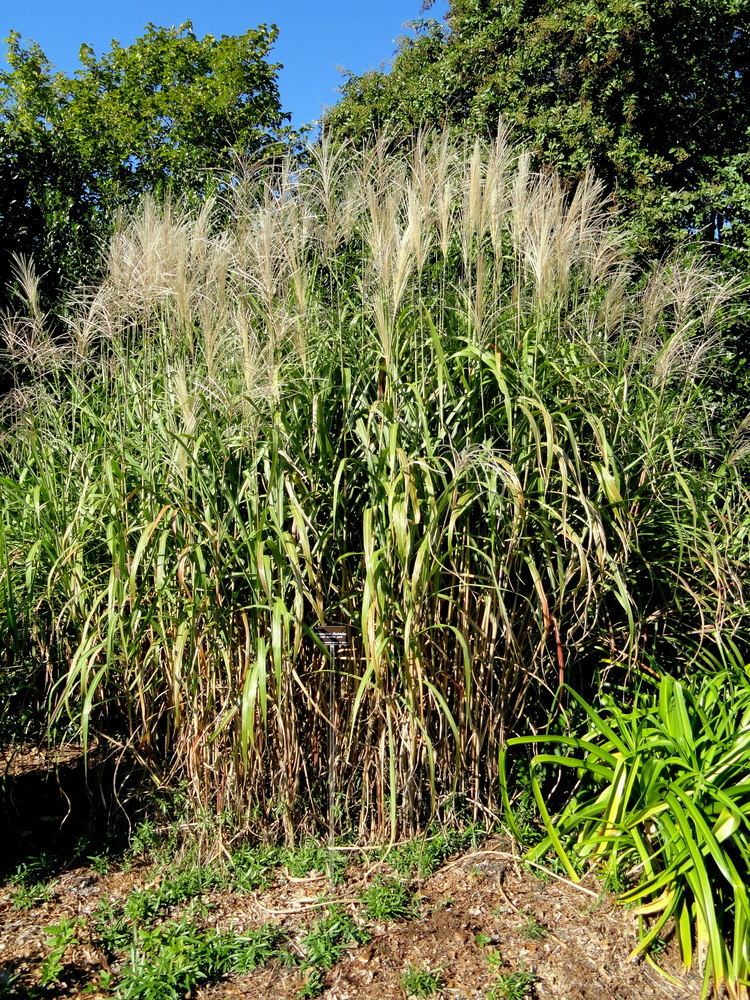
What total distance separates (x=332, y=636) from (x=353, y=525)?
48cm

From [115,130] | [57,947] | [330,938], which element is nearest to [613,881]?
[330,938]

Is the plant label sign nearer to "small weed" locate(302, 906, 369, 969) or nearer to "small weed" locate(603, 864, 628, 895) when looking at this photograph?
"small weed" locate(302, 906, 369, 969)

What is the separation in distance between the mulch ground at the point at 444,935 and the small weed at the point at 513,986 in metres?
0.02

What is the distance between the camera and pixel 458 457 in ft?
9.99

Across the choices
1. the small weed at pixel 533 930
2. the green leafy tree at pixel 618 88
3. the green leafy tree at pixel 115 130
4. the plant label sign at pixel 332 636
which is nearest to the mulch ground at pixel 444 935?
the small weed at pixel 533 930

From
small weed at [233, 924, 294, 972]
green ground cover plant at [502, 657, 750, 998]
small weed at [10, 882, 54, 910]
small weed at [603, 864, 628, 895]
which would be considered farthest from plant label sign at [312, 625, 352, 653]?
small weed at [10, 882, 54, 910]

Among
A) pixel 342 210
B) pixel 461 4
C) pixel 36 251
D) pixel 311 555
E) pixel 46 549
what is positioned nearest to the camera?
pixel 311 555

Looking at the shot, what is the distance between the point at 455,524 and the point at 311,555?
52 centimetres

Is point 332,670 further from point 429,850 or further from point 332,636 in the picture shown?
point 429,850

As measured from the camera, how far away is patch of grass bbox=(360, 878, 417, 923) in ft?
9.48

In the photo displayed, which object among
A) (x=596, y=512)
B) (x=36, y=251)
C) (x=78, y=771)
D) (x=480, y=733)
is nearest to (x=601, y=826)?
(x=480, y=733)

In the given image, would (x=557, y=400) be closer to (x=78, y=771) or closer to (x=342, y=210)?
(x=342, y=210)

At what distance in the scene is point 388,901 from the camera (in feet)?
9.60

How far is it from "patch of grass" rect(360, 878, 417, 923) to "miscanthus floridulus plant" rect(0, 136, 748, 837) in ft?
0.63
